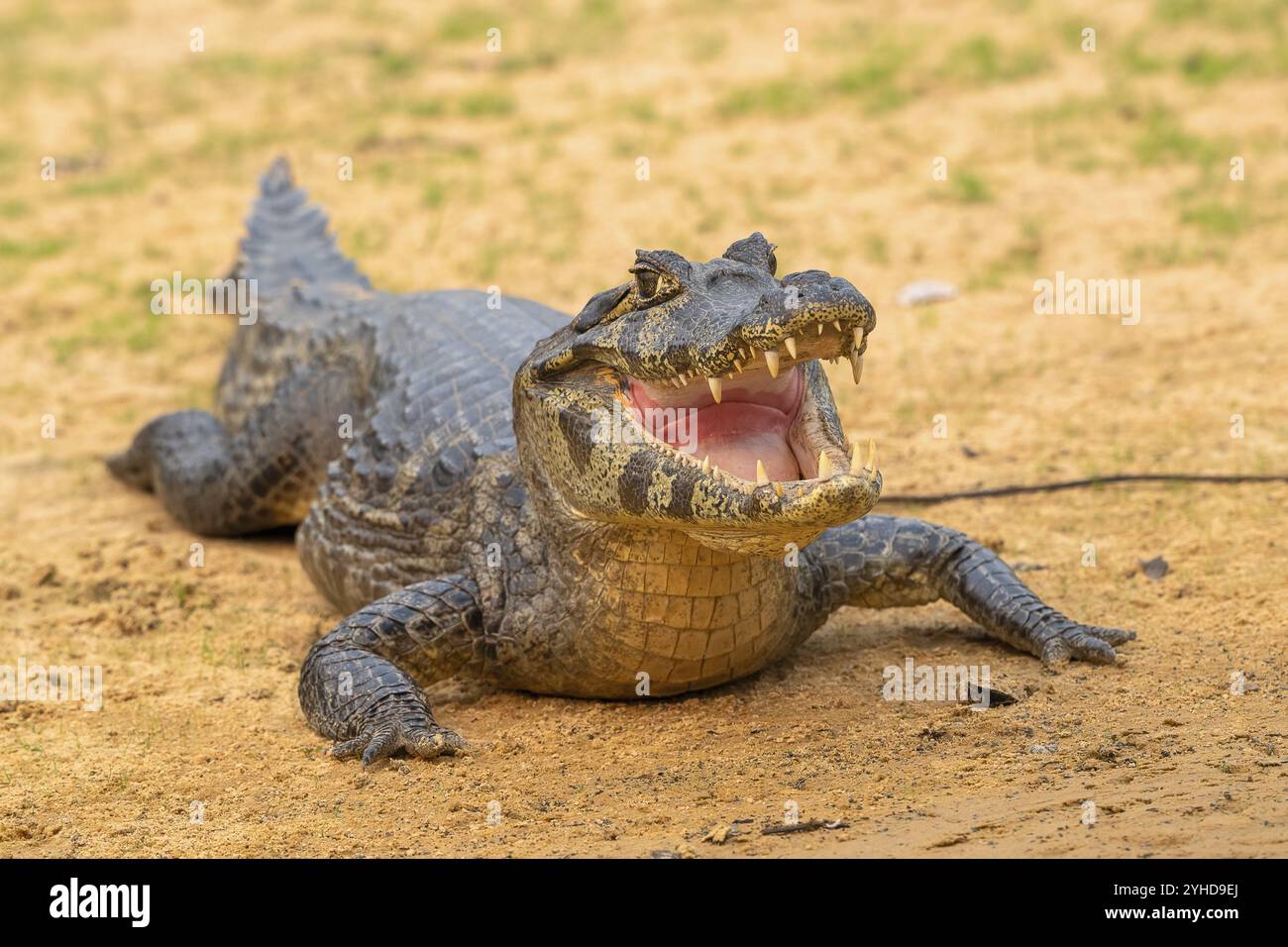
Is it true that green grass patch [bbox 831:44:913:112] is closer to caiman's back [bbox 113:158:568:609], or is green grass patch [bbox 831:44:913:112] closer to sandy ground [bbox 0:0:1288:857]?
sandy ground [bbox 0:0:1288:857]

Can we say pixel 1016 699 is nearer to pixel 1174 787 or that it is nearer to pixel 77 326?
pixel 1174 787

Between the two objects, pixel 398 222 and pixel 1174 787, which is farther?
pixel 398 222

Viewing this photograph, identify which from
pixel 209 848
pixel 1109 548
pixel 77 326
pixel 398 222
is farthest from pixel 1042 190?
pixel 209 848

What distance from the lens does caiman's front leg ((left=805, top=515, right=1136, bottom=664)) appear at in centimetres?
480

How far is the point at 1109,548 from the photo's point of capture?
5738mm

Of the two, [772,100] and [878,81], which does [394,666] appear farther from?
[878,81]

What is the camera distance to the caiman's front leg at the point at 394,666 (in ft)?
14.4

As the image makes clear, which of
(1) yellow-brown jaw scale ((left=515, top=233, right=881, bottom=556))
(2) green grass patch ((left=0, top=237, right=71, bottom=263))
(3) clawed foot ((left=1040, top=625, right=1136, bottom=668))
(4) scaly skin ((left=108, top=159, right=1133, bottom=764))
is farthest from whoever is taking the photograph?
(2) green grass patch ((left=0, top=237, right=71, bottom=263))

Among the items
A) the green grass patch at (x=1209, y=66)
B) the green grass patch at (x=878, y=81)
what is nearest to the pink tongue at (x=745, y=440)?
the green grass patch at (x=878, y=81)

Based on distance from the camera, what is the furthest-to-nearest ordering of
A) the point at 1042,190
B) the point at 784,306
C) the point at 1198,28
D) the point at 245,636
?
the point at 1198,28
the point at 1042,190
the point at 245,636
the point at 784,306

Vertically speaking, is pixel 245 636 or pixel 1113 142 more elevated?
pixel 1113 142

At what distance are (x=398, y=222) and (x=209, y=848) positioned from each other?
296 inches

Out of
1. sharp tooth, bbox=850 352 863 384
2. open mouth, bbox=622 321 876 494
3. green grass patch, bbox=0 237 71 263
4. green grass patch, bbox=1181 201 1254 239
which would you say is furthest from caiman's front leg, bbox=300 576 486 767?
green grass patch, bbox=0 237 71 263

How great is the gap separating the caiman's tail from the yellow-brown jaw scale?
3661 mm
